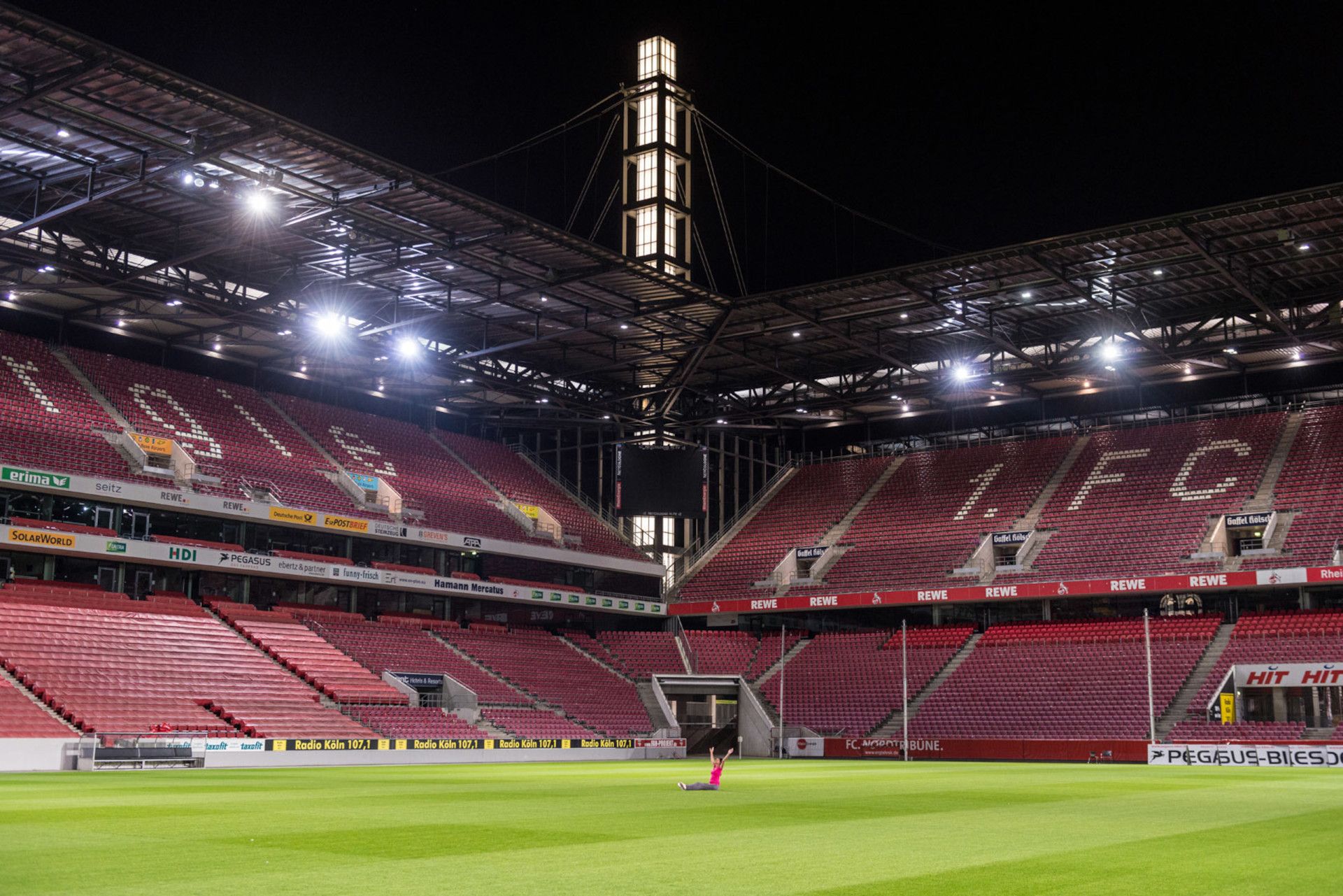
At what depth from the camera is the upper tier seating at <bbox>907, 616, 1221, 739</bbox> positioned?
46500mm

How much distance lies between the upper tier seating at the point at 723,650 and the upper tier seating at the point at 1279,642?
788 inches

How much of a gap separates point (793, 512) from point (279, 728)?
33218 millimetres

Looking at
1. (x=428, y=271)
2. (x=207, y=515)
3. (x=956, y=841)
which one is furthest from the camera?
(x=207, y=515)

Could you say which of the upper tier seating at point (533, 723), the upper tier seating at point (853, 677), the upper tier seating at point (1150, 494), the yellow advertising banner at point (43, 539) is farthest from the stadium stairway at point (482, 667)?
the upper tier seating at point (1150, 494)

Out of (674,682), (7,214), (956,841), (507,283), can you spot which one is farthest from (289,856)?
(674,682)

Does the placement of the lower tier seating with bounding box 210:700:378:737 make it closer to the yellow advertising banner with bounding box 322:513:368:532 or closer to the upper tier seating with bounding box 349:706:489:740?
the upper tier seating with bounding box 349:706:489:740

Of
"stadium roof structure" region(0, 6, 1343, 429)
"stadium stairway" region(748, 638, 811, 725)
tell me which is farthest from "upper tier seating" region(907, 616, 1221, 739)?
"stadium roof structure" region(0, 6, 1343, 429)

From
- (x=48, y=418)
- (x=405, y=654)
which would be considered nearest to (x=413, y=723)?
(x=405, y=654)

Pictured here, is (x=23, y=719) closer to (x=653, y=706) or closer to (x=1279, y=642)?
(x=653, y=706)

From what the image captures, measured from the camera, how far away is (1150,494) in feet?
183

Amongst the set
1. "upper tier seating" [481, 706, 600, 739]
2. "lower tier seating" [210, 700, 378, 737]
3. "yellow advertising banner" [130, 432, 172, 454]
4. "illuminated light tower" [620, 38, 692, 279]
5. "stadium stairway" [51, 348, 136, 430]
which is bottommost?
"upper tier seating" [481, 706, 600, 739]

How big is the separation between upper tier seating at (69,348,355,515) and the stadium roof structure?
1.85 metres

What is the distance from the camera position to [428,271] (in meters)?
43.5

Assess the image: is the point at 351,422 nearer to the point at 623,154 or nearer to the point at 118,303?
the point at 118,303
